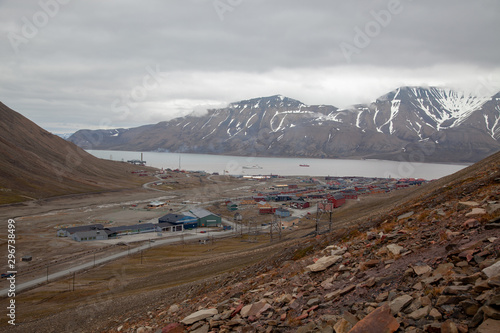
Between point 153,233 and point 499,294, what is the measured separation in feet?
164

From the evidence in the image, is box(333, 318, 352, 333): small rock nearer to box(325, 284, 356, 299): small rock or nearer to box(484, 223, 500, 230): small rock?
box(325, 284, 356, 299): small rock

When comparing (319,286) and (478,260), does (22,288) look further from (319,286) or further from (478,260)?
(478,260)

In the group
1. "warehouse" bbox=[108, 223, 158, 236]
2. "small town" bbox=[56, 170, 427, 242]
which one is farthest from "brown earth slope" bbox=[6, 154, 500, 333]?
"warehouse" bbox=[108, 223, 158, 236]

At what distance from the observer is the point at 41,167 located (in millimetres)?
91062

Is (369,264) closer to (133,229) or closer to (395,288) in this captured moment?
(395,288)

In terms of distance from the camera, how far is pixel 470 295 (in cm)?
473

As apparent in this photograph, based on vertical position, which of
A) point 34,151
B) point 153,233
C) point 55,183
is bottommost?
point 153,233

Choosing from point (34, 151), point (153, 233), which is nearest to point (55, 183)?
point (34, 151)

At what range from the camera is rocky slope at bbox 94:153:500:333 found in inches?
186

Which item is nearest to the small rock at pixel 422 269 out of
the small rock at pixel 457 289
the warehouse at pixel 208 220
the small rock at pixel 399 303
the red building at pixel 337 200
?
the small rock at pixel 399 303

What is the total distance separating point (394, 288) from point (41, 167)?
339ft

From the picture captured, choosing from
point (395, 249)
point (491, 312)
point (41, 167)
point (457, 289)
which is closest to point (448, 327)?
point (491, 312)

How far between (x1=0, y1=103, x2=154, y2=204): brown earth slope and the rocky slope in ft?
243

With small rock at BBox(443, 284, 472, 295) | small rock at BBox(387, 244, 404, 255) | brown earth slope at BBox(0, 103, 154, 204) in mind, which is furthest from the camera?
brown earth slope at BBox(0, 103, 154, 204)
